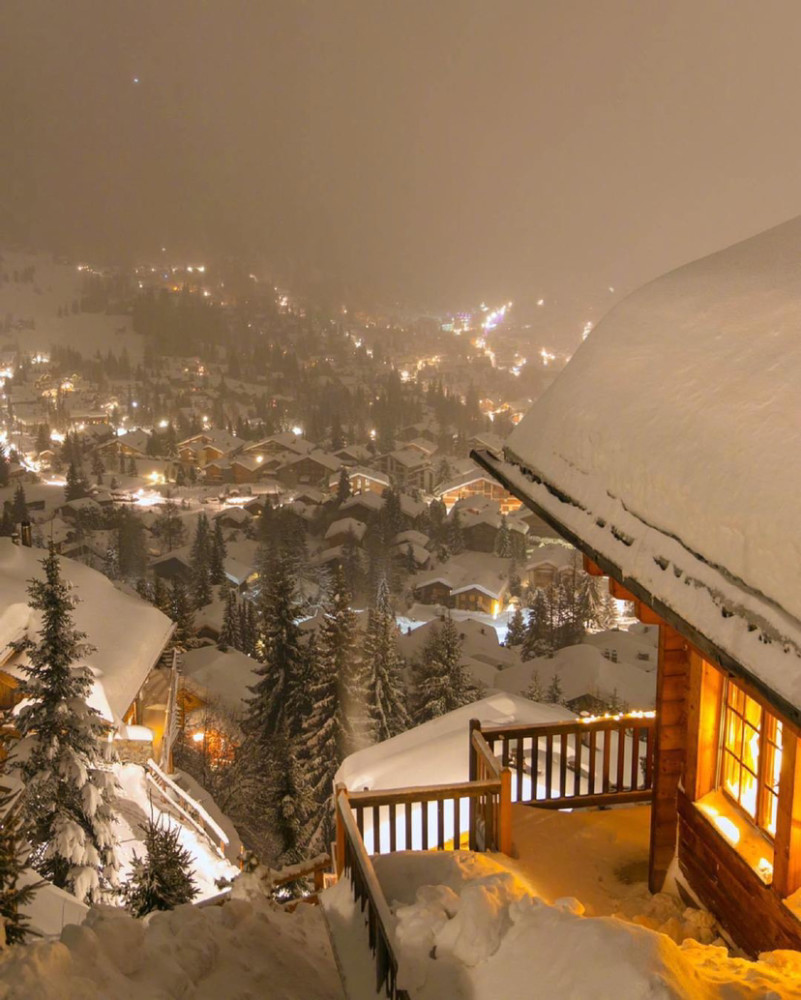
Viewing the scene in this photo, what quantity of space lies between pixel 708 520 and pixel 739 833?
7.91 feet

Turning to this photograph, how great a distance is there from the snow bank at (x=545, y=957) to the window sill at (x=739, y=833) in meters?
0.58

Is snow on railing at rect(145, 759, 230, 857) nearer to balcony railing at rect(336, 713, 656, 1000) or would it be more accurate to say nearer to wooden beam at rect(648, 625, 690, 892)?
balcony railing at rect(336, 713, 656, 1000)

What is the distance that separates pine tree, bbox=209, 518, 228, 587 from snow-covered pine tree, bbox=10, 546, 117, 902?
45.6 meters

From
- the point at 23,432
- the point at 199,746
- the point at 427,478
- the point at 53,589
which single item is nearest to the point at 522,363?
the point at 427,478

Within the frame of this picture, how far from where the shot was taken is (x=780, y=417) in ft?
10.8

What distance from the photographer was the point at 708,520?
3270 millimetres

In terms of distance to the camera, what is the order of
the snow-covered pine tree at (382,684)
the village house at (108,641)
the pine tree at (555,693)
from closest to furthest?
the village house at (108,641)
the snow-covered pine tree at (382,684)
the pine tree at (555,693)

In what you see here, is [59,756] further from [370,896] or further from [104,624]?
[370,896]

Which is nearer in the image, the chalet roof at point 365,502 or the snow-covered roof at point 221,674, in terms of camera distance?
the snow-covered roof at point 221,674

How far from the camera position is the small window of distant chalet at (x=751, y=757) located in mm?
4332

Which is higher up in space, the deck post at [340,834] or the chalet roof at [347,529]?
the deck post at [340,834]

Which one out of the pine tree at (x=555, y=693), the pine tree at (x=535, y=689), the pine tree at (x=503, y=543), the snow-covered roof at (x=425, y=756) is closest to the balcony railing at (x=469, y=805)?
the snow-covered roof at (x=425, y=756)

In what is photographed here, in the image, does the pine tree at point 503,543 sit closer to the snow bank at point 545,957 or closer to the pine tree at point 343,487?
the pine tree at point 343,487

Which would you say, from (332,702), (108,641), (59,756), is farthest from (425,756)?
(332,702)
